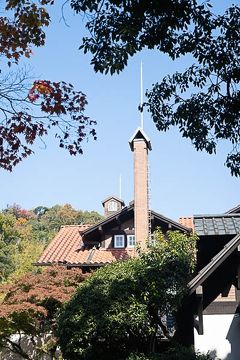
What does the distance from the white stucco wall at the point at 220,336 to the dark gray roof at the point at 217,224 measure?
215 centimetres

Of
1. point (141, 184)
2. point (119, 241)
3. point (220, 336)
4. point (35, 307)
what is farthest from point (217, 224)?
point (119, 241)

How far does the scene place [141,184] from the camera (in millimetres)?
19766

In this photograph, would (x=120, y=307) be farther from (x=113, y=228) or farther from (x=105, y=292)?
(x=113, y=228)

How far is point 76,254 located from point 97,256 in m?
0.92

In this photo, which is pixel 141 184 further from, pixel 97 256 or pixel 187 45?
pixel 187 45

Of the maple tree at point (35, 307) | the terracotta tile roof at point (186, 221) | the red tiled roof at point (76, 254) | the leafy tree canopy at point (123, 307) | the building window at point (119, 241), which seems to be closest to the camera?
the leafy tree canopy at point (123, 307)

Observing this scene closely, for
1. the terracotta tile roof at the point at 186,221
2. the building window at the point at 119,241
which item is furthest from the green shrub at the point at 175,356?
the terracotta tile roof at the point at 186,221

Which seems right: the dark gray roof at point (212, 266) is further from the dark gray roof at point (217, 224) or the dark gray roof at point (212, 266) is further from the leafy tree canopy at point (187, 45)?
the leafy tree canopy at point (187, 45)

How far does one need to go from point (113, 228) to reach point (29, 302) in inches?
271

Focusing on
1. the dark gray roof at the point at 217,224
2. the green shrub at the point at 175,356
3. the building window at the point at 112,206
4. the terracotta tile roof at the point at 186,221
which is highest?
the building window at the point at 112,206

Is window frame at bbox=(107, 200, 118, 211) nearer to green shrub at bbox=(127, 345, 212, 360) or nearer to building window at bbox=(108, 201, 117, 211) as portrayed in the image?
building window at bbox=(108, 201, 117, 211)

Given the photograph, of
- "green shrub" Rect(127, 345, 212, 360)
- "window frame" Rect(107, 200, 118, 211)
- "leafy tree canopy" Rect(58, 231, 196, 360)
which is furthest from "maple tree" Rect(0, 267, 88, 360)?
"window frame" Rect(107, 200, 118, 211)

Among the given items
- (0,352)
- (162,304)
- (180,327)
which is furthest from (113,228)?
(162,304)

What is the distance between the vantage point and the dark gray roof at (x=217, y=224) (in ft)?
38.3
